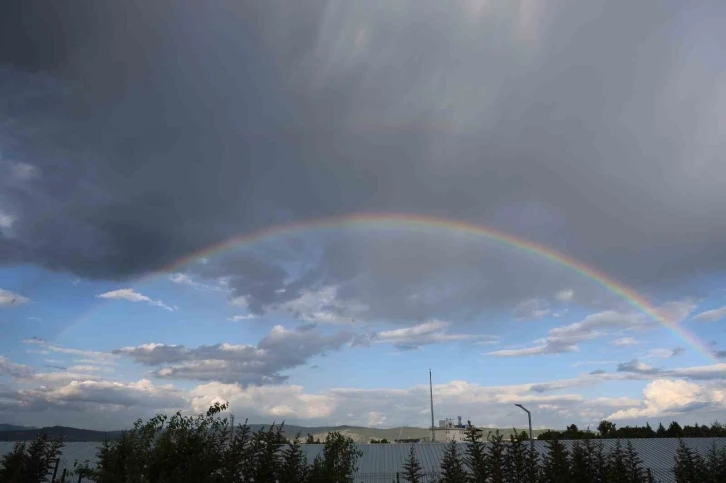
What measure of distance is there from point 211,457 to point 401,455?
161 ft

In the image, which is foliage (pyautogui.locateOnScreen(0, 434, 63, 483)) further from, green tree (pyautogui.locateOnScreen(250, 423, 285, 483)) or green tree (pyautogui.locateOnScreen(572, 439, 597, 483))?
green tree (pyautogui.locateOnScreen(572, 439, 597, 483))

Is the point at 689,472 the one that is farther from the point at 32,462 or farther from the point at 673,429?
the point at 673,429

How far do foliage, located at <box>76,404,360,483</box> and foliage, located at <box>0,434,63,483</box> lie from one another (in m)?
7.21

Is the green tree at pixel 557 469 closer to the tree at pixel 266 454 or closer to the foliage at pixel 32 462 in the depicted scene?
the tree at pixel 266 454

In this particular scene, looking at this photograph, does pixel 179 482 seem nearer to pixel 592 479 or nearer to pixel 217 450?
pixel 217 450

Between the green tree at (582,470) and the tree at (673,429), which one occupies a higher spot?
the tree at (673,429)

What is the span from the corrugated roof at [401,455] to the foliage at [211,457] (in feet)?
115

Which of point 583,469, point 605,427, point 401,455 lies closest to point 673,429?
point 605,427

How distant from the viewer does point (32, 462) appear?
28.5 metres

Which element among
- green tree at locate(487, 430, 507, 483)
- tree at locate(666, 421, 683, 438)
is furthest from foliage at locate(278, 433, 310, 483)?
tree at locate(666, 421, 683, 438)

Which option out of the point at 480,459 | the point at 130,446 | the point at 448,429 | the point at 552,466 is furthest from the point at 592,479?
the point at 448,429

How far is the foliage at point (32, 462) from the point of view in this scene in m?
28.0

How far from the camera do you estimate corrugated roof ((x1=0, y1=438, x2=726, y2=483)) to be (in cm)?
5801

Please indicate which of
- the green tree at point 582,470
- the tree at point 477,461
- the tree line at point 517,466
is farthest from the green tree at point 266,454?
the green tree at point 582,470
